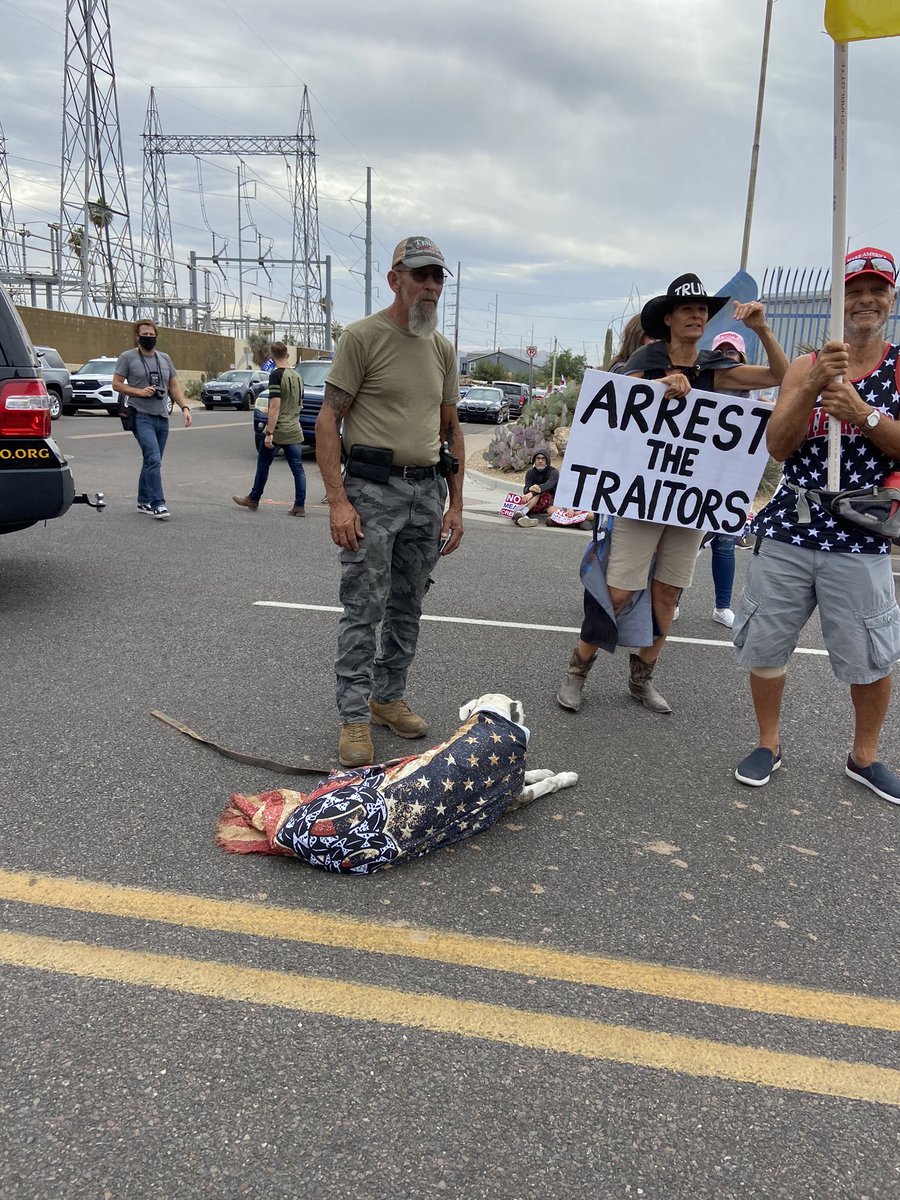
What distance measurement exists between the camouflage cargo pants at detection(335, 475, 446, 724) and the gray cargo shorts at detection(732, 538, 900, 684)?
1.36 meters

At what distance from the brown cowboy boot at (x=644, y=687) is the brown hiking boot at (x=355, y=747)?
1.57 metres

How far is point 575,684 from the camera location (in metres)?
A: 4.29

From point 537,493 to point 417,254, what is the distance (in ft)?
23.7

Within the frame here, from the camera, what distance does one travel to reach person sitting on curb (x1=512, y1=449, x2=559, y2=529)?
33.6ft

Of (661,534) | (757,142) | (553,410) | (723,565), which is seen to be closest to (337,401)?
(661,534)

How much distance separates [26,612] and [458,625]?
2.76 meters

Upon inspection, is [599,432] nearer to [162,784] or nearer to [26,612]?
[162,784]

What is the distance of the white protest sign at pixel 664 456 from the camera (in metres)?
4.00

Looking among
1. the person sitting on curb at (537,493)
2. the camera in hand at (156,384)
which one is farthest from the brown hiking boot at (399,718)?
the person sitting on curb at (537,493)

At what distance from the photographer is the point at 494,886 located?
8.80 feet

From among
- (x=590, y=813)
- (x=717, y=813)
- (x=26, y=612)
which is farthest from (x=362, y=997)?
(x=26, y=612)

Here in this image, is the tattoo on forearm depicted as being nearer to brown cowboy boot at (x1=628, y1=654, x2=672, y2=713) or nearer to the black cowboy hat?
the black cowboy hat

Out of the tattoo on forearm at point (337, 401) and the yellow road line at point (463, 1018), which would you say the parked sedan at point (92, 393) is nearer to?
the tattoo on forearm at point (337, 401)

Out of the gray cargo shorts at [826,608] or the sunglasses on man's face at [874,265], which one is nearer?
the sunglasses on man's face at [874,265]
